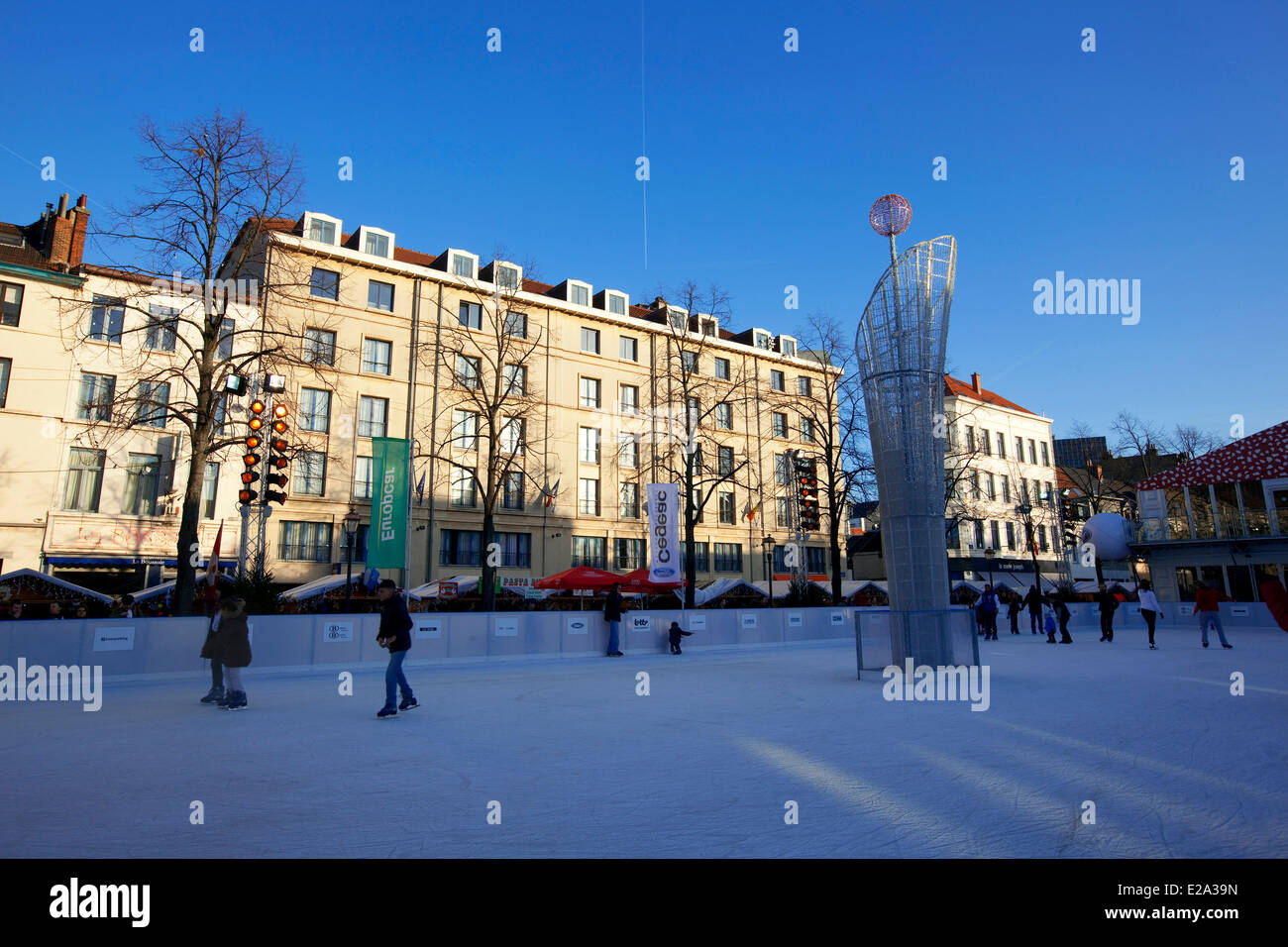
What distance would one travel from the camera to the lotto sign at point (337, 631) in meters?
A: 16.3

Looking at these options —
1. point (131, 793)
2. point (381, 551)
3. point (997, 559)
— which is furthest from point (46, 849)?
point (997, 559)

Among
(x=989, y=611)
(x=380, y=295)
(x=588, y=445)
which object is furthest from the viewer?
(x=588, y=445)

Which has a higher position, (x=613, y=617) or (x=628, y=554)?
(x=628, y=554)

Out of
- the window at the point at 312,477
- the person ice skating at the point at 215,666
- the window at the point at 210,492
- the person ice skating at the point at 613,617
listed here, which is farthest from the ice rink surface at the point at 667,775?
the window at the point at 312,477

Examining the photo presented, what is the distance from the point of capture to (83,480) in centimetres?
2794

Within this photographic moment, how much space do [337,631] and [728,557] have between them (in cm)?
3023

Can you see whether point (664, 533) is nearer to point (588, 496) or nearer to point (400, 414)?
point (588, 496)

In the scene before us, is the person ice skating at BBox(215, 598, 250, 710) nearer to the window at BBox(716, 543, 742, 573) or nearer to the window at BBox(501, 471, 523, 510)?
the window at BBox(501, 471, 523, 510)

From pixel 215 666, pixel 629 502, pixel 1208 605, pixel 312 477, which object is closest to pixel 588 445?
pixel 629 502

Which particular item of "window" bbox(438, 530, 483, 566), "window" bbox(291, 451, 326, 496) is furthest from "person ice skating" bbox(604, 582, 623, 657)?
"window" bbox(291, 451, 326, 496)

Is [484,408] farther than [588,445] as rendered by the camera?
No

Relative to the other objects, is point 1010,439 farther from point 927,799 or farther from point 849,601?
point 927,799
